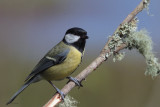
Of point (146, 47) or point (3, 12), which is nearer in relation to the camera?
point (146, 47)

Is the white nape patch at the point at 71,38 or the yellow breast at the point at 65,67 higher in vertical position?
the white nape patch at the point at 71,38

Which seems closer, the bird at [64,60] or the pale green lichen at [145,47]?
the pale green lichen at [145,47]

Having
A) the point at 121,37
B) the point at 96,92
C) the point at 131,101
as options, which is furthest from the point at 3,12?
the point at 121,37

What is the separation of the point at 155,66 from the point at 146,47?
0.33 feet

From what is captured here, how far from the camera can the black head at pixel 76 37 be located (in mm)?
1662

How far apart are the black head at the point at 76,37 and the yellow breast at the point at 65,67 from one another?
0.03 m

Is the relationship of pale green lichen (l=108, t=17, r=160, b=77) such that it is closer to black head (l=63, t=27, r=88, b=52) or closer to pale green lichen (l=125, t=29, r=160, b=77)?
pale green lichen (l=125, t=29, r=160, b=77)

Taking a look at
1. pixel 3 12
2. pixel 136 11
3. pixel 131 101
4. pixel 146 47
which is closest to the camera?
pixel 136 11

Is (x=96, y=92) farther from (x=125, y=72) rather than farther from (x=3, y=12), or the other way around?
(x=3, y=12)

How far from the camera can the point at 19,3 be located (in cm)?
325

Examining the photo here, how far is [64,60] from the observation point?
1698 mm

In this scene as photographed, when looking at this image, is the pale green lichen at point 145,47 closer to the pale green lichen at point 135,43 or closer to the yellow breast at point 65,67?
the pale green lichen at point 135,43

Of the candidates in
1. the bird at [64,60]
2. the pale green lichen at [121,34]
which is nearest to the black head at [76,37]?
the bird at [64,60]

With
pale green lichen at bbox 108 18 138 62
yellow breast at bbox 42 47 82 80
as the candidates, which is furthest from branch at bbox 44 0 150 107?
yellow breast at bbox 42 47 82 80
